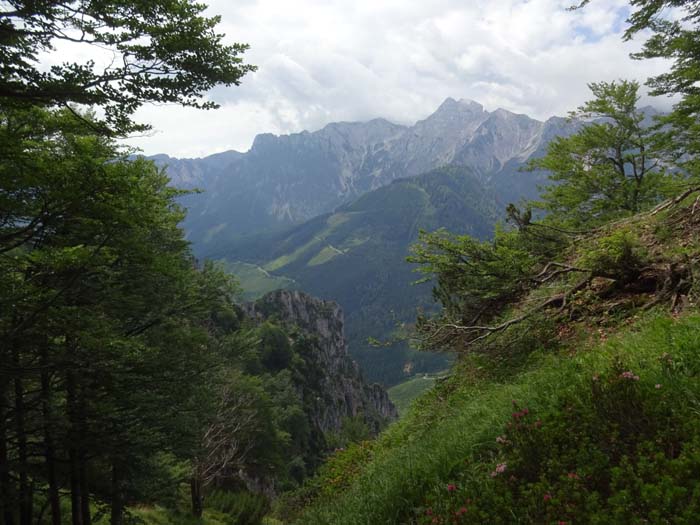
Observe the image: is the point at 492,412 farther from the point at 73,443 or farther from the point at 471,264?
the point at 73,443

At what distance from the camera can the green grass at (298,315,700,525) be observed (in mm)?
4715

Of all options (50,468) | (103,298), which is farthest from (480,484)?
(50,468)

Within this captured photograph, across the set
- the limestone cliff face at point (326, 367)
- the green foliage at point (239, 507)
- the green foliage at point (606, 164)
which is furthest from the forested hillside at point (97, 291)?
the limestone cliff face at point (326, 367)

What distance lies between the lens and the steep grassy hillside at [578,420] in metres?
3.38

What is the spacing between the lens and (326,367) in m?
84.6

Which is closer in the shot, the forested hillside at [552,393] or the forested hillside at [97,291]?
the forested hillside at [552,393]

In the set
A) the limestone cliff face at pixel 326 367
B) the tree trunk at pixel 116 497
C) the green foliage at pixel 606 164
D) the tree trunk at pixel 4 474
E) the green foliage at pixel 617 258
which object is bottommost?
the limestone cliff face at pixel 326 367

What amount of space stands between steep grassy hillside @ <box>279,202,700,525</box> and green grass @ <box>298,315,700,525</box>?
2 centimetres

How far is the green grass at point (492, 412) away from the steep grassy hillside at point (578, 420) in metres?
0.02

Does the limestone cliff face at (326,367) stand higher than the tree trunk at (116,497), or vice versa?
the tree trunk at (116,497)

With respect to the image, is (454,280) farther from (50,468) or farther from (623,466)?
(50,468)

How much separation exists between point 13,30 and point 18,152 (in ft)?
6.48

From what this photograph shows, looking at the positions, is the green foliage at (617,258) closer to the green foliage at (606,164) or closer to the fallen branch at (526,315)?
the fallen branch at (526,315)

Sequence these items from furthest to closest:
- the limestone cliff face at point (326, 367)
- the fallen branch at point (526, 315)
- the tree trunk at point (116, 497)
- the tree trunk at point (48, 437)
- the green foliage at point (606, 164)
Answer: the limestone cliff face at point (326, 367) < the green foliage at point (606, 164) < the tree trunk at point (116, 497) < the tree trunk at point (48, 437) < the fallen branch at point (526, 315)
